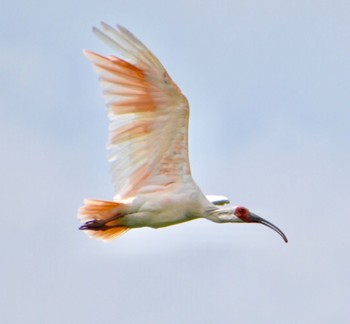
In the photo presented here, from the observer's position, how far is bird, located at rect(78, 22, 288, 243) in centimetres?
2886

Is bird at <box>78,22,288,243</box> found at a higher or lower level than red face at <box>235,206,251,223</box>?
higher

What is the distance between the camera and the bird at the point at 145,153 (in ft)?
94.7

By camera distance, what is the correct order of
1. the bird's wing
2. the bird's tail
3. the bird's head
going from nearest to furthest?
the bird's wing → the bird's tail → the bird's head

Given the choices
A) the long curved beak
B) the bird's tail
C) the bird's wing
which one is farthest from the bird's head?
the bird's tail

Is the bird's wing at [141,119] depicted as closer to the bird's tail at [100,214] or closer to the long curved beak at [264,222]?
the bird's tail at [100,214]

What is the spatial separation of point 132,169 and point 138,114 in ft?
3.50

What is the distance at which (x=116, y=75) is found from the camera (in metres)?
29.0

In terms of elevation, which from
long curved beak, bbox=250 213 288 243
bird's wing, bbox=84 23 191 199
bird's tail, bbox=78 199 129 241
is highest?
bird's wing, bbox=84 23 191 199

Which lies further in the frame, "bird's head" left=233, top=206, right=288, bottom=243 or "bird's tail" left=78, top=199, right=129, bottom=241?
"bird's head" left=233, top=206, right=288, bottom=243

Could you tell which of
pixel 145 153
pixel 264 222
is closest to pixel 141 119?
pixel 145 153

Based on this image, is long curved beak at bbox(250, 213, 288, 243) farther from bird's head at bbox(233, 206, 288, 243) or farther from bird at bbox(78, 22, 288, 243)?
bird at bbox(78, 22, 288, 243)

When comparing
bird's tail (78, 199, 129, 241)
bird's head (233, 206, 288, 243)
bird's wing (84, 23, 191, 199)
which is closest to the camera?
bird's wing (84, 23, 191, 199)

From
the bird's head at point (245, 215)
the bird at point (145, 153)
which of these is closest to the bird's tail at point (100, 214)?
the bird at point (145, 153)

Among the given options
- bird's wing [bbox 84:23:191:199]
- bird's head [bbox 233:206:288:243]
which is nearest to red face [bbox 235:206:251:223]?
bird's head [bbox 233:206:288:243]
